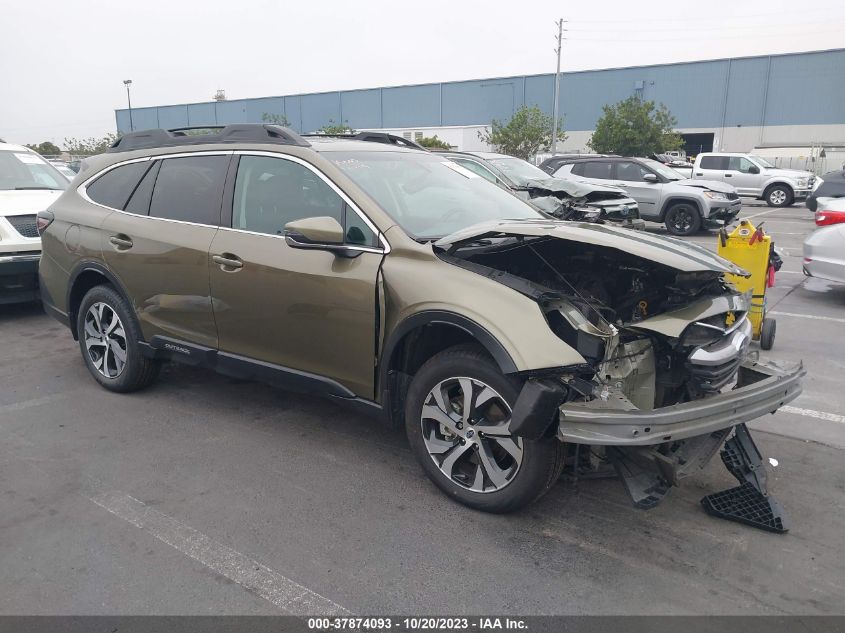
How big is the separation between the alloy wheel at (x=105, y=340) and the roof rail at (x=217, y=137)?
4.20ft

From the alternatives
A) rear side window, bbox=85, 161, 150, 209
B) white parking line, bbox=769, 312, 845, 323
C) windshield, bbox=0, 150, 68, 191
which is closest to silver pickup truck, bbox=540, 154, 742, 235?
white parking line, bbox=769, 312, 845, 323

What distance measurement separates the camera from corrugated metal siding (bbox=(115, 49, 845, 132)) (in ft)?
145

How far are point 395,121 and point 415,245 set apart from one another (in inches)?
2355

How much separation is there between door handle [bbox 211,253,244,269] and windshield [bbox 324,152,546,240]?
2.78 feet

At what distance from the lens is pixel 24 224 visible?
727 cm

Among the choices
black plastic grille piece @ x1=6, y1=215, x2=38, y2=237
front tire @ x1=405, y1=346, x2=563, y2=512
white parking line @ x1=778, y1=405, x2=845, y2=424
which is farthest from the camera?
black plastic grille piece @ x1=6, y1=215, x2=38, y2=237

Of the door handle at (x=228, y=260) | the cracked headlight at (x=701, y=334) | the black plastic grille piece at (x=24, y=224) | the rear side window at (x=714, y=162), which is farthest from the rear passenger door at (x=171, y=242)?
the rear side window at (x=714, y=162)

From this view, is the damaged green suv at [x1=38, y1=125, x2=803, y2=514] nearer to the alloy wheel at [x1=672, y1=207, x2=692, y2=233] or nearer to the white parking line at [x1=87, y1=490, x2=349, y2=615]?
the white parking line at [x1=87, y1=490, x2=349, y2=615]

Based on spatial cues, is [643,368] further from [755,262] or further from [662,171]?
[662,171]

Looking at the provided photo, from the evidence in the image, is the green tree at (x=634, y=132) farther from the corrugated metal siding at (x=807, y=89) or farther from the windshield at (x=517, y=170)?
the windshield at (x=517, y=170)

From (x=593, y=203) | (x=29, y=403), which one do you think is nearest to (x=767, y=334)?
(x=593, y=203)

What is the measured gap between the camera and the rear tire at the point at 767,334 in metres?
6.26

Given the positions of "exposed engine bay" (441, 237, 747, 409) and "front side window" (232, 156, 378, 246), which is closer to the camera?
"exposed engine bay" (441, 237, 747, 409)
